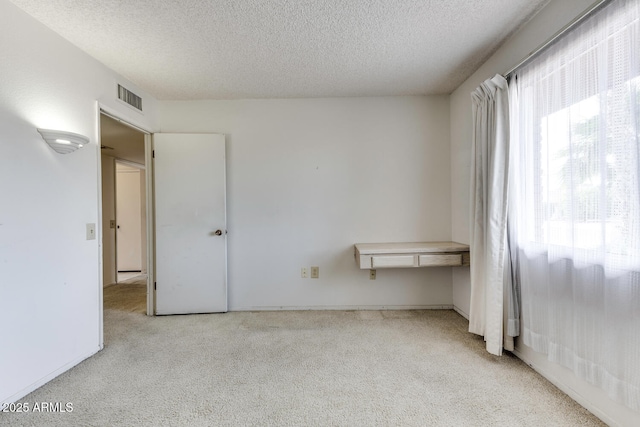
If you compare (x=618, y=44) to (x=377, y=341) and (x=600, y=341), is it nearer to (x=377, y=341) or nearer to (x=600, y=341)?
(x=600, y=341)

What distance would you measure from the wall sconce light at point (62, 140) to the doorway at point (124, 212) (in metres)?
0.54

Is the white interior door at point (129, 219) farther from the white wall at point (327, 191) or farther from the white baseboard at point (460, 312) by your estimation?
the white baseboard at point (460, 312)

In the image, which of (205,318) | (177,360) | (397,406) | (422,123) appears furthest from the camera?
(422,123)

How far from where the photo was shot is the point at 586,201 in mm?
1335

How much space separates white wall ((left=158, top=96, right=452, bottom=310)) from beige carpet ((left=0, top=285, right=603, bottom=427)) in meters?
0.48

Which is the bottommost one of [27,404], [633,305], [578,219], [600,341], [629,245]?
→ [27,404]

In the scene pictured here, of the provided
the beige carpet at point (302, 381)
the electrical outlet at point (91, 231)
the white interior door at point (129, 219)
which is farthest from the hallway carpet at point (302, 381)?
the white interior door at point (129, 219)

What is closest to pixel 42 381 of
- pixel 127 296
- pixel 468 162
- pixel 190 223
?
pixel 190 223

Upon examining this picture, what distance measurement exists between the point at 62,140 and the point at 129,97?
3.20 ft

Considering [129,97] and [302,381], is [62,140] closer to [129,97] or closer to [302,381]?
[129,97]

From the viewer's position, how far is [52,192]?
175cm

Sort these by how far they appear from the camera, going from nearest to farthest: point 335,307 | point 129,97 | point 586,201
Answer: point 586,201, point 129,97, point 335,307

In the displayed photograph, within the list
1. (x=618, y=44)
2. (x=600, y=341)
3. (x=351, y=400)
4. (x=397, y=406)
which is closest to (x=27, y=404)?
(x=351, y=400)

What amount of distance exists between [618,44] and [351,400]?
2.21m
